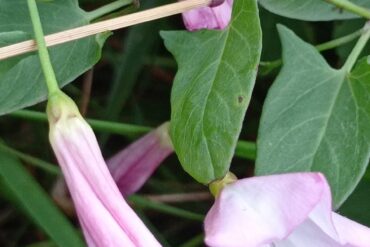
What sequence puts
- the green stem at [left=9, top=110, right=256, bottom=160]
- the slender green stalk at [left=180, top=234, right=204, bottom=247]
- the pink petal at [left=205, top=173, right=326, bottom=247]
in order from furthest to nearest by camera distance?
the slender green stalk at [left=180, top=234, right=204, bottom=247] → the green stem at [left=9, top=110, right=256, bottom=160] → the pink petal at [left=205, top=173, right=326, bottom=247]

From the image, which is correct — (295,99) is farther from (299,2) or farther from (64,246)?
(64,246)

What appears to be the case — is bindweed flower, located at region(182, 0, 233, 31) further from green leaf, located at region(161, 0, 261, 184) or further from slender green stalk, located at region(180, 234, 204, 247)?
slender green stalk, located at region(180, 234, 204, 247)

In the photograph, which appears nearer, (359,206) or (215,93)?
(215,93)

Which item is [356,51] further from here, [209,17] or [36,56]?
[36,56]

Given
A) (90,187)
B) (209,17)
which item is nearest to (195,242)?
(209,17)

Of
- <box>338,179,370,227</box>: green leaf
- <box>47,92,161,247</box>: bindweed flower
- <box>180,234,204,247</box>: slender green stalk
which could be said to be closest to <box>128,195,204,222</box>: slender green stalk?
<box>180,234,204,247</box>: slender green stalk

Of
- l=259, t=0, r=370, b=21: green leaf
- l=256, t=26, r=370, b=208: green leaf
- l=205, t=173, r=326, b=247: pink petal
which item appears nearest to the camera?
l=205, t=173, r=326, b=247: pink petal

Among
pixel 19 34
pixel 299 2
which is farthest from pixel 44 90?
pixel 299 2
